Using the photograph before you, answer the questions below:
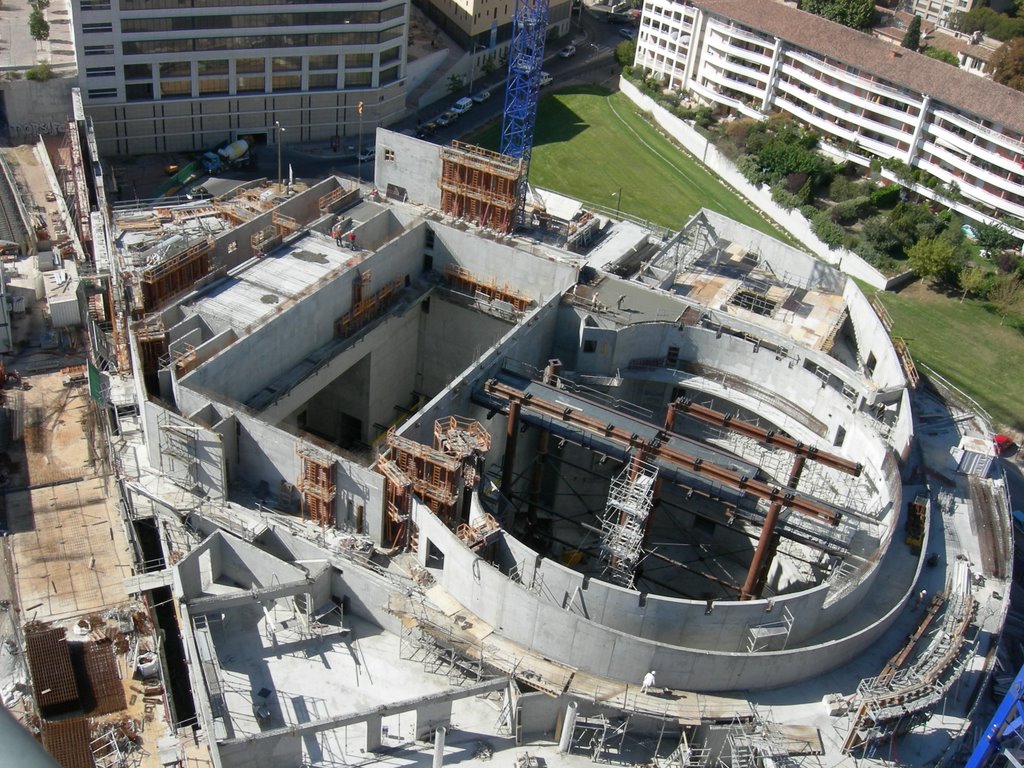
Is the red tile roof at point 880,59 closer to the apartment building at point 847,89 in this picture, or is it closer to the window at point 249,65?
the apartment building at point 847,89

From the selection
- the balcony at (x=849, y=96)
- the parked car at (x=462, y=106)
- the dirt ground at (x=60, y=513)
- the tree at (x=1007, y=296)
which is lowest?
the dirt ground at (x=60, y=513)

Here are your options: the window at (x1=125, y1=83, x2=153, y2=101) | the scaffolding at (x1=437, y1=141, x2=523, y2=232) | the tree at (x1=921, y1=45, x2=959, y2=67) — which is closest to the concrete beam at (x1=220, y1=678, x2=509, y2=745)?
the scaffolding at (x1=437, y1=141, x2=523, y2=232)

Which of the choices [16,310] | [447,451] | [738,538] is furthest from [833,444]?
[16,310]

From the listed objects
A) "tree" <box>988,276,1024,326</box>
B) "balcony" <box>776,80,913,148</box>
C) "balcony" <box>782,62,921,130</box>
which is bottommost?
"tree" <box>988,276,1024,326</box>

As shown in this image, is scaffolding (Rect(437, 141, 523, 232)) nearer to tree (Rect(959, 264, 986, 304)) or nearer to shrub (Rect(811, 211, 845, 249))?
shrub (Rect(811, 211, 845, 249))

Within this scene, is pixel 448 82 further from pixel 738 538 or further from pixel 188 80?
pixel 738 538

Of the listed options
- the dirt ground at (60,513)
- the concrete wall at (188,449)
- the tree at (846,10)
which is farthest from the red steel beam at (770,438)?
the tree at (846,10)

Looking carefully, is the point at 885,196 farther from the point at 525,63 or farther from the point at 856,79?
the point at 525,63
